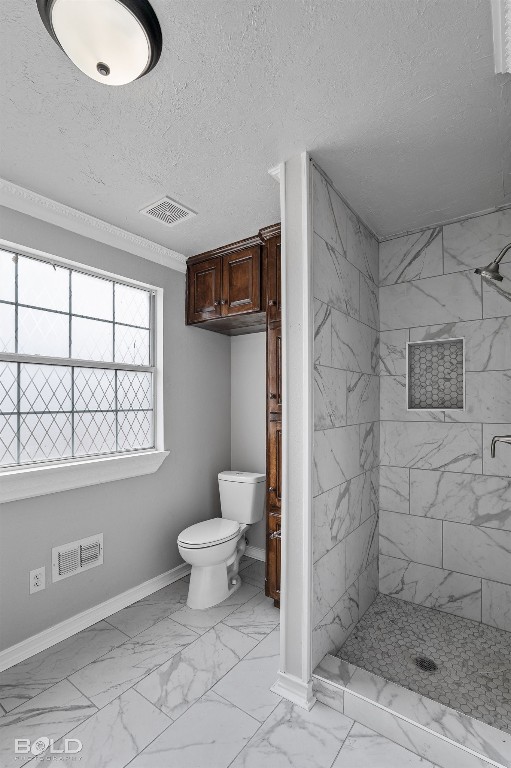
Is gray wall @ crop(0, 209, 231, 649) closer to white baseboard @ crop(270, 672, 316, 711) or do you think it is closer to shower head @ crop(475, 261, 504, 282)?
white baseboard @ crop(270, 672, 316, 711)

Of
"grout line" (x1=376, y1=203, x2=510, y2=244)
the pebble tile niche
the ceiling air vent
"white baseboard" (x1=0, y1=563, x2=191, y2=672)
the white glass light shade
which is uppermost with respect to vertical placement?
the ceiling air vent

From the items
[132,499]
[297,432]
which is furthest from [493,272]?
[132,499]

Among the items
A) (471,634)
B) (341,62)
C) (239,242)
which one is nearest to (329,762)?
(471,634)

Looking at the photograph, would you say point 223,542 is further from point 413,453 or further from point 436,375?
point 436,375

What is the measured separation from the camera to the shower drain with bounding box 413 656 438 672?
187cm

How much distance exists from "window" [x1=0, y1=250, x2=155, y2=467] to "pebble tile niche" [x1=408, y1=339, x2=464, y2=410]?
1840 mm

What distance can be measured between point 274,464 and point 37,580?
1468 millimetres

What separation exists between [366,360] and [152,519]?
1.84 meters

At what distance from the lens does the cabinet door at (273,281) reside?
2.45 m

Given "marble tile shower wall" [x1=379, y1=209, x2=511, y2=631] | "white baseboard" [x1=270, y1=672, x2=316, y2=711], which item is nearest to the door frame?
"white baseboard" [x1=270, y1=672, x2=316, y2=711]

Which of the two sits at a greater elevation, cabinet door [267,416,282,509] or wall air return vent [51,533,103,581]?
cabinet door [267,416,282,509]

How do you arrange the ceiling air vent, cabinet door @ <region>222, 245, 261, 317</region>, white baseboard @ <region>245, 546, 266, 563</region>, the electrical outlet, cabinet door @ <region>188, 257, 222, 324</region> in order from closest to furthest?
the electrical outlet → the ceiling air vent → cabinet door @ <region>222, 245, 261, 317</region> → cabinet door @ <region>188, 257, 222, 324</region> → white baseboard @ <region>245, 546, 266, 563</region>

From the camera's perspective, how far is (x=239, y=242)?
8.80ft

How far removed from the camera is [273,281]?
8.11 ft
